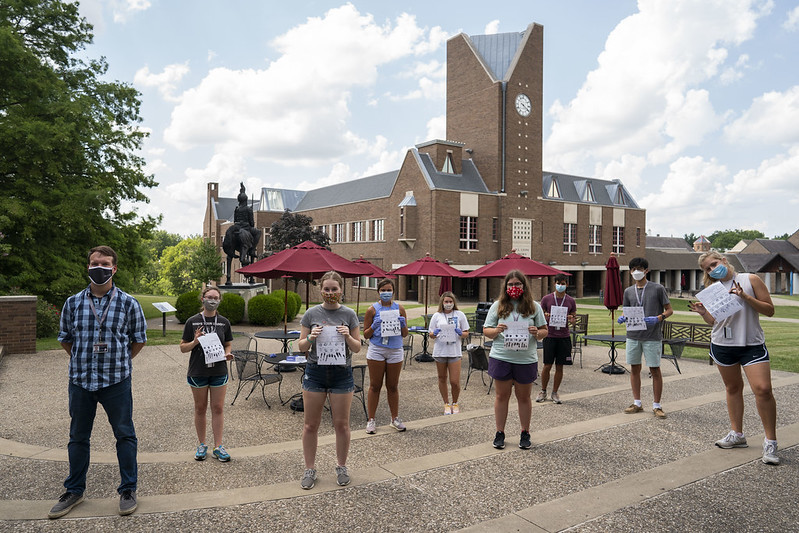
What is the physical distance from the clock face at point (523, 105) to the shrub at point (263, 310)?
28632 mm

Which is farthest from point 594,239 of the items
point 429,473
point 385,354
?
point 429,473

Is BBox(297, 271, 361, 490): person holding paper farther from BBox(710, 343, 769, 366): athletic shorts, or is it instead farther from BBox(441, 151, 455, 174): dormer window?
BBox(441, 151, 455, 174): dormer window

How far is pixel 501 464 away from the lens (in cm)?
548

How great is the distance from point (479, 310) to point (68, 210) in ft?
46.2

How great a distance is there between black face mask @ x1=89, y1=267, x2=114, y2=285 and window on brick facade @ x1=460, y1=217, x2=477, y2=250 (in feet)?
121

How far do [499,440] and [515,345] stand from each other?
45.0 inches

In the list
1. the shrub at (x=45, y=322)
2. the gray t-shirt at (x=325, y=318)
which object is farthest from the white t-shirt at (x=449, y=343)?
the shrub at (x=45, y=322)

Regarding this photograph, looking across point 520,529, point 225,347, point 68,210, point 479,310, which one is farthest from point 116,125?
point 520,529

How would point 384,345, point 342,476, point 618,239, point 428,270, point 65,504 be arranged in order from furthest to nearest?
point 618,239
point 428,270
point 384,345
point 342,476
point 65,504

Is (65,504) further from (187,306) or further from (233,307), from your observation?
(233,307)

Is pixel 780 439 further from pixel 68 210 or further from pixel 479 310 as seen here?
pixel 68 210

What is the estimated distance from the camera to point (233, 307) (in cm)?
2080

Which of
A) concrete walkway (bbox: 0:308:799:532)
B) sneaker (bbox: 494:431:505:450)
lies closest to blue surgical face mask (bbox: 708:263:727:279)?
concrete walkway (bbox: 0:308:799:532)

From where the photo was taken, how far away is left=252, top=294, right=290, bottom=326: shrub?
20.8 m
